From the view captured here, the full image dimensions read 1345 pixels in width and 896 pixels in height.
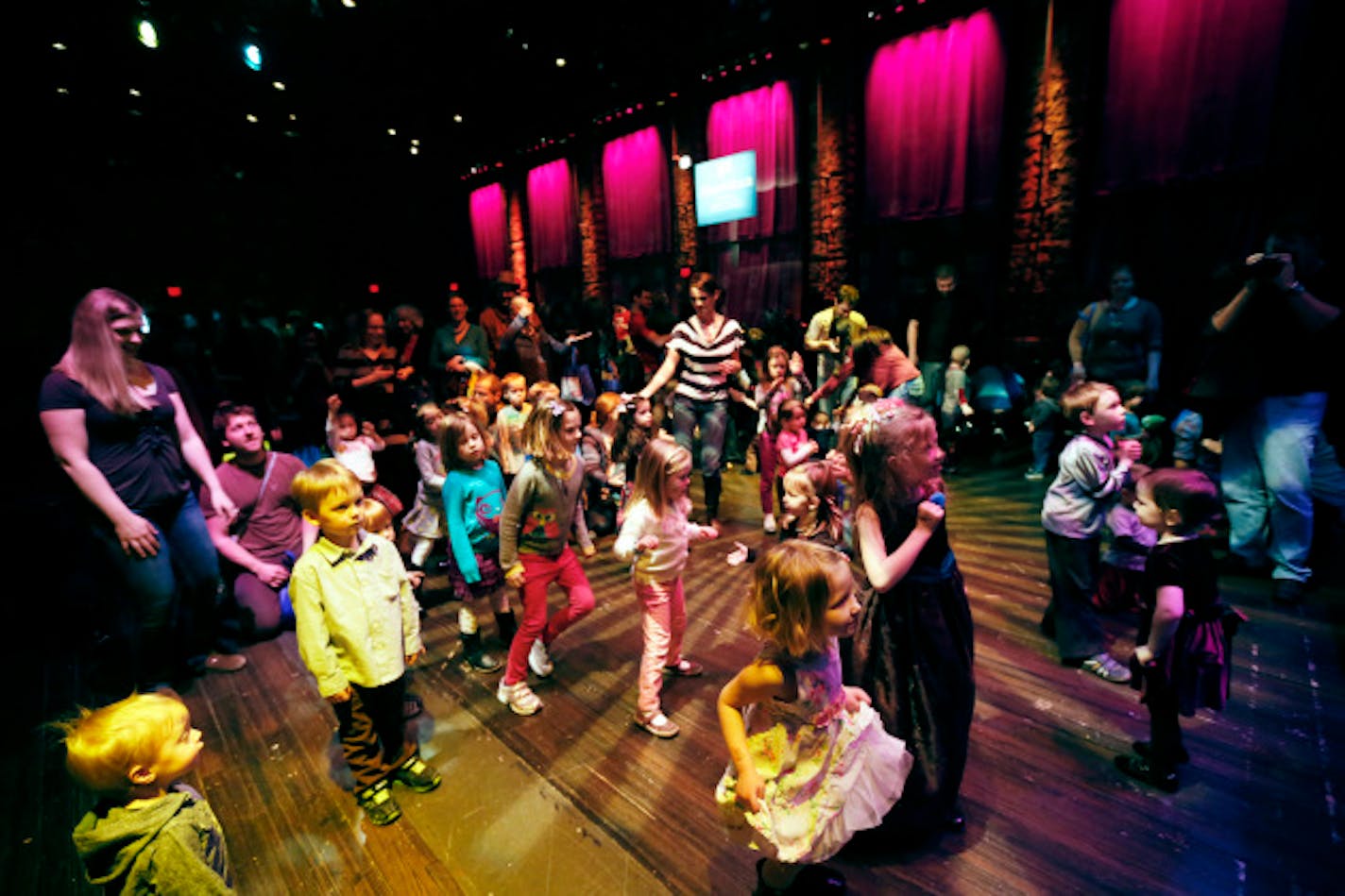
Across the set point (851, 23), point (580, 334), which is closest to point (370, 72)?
point (580, 334)

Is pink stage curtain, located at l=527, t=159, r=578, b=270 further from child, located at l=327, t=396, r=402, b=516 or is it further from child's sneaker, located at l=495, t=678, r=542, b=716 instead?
child's sneaker, located at l=495, t=678, r=542, b=716

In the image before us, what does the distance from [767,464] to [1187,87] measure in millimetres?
5273

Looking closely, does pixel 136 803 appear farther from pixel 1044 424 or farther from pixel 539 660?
pixel 1044 424

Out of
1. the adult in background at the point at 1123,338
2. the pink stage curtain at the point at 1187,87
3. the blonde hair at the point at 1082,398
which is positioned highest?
the pink stage curtain at the point at 1187,87

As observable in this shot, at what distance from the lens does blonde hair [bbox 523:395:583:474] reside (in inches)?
108

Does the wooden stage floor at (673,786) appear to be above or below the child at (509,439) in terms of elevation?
below

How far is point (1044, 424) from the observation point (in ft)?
19.5

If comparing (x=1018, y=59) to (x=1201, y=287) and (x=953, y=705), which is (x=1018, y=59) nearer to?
(x=1201, y=287)

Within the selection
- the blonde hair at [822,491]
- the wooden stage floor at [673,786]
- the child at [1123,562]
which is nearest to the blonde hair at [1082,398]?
→ the child at [1123,562]

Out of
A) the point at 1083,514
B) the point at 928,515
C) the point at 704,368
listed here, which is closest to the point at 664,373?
the point at 704,368

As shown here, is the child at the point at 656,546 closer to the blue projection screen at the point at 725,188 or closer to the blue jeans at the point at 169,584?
the blue jeans at the point at 169,584

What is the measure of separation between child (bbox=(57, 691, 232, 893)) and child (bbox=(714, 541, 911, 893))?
1.22 m

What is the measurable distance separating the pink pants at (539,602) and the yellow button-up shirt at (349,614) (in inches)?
24.1

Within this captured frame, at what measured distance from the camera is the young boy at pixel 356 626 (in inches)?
82.7
